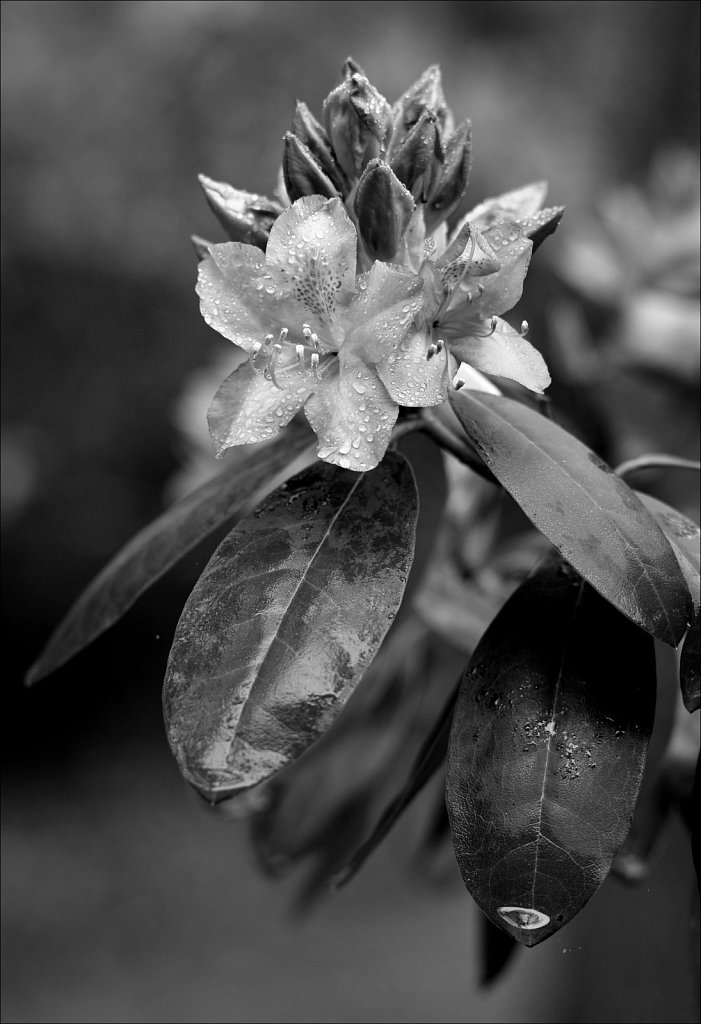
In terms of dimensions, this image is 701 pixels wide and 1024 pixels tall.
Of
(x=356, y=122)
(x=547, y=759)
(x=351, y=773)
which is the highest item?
(x=356, y=122)

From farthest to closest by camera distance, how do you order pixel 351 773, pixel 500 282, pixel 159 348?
pixel 159 348 < pixel 351 773 < pixel 500 282

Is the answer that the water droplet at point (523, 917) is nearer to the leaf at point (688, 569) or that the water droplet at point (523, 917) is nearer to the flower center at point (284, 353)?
the leaf at point (688, 569)

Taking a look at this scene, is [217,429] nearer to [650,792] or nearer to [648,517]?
[648,517]

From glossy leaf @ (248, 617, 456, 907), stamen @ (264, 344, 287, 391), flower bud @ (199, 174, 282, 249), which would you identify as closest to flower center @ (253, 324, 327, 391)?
stamen @ (264, 344, 287, 391)

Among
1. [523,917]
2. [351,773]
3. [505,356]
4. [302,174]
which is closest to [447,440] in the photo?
[505,356]

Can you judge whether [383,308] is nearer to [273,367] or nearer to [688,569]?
[273,367]

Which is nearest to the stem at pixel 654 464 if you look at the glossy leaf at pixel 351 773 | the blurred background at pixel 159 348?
the glossy leaf at pixel 351 773

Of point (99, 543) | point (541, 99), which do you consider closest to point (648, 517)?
point (99, 543)
